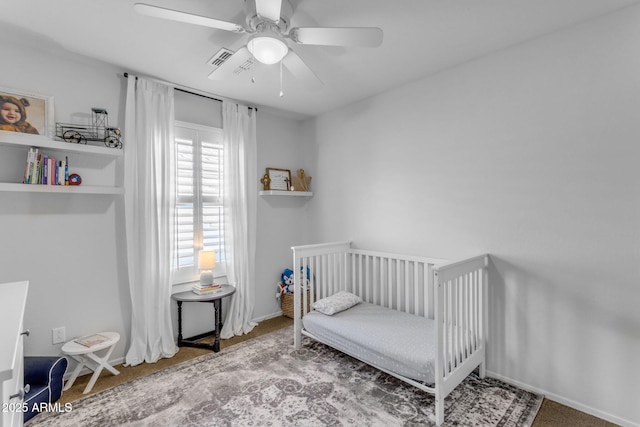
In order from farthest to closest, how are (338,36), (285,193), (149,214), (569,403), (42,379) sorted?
(285,193)
(149,214)
(569,403)
(42,379)
(338,36)

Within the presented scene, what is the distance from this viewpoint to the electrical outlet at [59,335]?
7.59 feet

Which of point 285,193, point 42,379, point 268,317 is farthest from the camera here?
point 268,317

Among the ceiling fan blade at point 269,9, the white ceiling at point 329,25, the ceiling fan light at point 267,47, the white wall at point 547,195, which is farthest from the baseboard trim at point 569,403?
the ceiling fan blade at point 269,9

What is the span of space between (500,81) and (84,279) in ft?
11.8

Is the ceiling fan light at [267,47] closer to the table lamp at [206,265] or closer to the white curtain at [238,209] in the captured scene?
the white curtain at [238,209]

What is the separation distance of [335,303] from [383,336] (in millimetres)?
640

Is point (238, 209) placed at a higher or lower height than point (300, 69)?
lower

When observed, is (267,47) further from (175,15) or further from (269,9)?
(175,15)

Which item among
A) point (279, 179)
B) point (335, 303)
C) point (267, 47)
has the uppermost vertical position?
point (267, 47)

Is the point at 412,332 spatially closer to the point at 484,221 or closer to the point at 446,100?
the point at 484,221

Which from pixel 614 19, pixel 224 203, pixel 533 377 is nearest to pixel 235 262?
pixel 224 203

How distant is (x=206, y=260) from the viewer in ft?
9.82

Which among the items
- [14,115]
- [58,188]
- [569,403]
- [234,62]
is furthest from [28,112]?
[569,403]

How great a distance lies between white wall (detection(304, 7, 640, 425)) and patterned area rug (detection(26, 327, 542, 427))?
402mm
